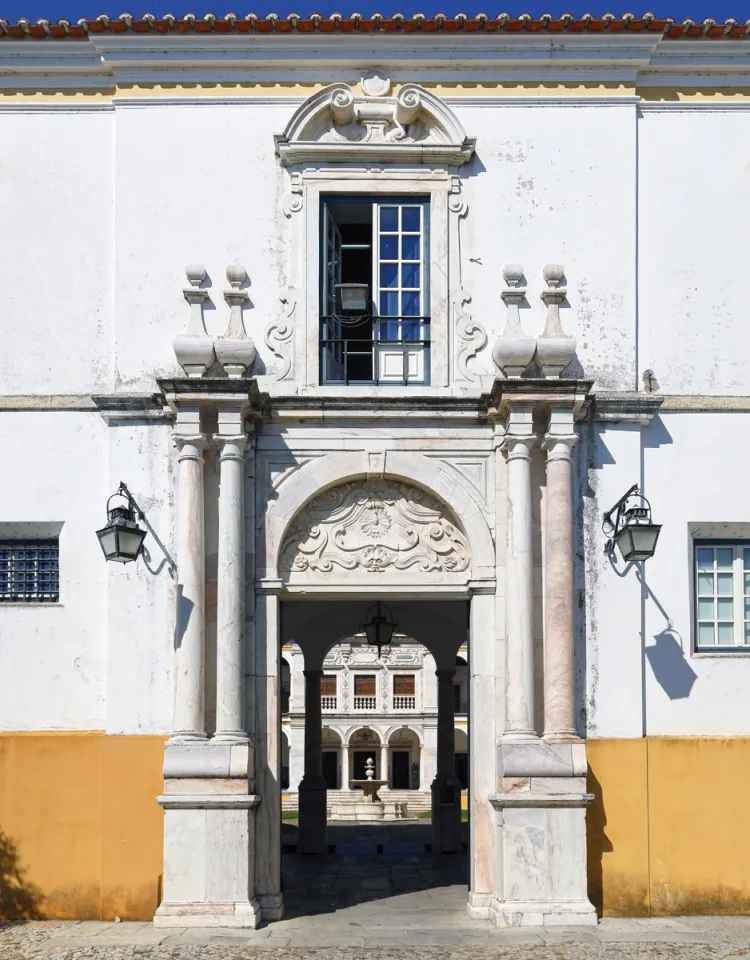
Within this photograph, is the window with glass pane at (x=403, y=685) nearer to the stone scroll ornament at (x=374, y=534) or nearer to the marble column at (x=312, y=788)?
the marble column at (x=312, y=788)

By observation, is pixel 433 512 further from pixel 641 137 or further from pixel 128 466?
pixel 641 137

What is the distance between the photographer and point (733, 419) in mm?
11578

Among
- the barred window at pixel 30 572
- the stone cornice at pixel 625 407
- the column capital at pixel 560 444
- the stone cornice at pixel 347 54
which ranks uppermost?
the stone cornice at pixel 347 54

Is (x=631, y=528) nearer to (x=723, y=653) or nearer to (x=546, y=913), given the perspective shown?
(x=723, y=653)

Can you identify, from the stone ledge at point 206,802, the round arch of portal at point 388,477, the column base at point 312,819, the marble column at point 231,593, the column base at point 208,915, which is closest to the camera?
the column base at point 208,915

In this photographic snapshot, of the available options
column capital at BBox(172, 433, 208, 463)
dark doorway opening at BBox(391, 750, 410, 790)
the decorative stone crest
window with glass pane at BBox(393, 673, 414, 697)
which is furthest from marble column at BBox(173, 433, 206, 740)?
dark doorway opening at BBox(391, 750, 410, 790)

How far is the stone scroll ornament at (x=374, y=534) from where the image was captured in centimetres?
1131

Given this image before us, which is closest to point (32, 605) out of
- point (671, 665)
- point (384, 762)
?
point (671, 665)

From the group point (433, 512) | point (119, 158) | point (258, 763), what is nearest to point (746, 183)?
point (433, 512)

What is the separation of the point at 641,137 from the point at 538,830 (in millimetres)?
6369

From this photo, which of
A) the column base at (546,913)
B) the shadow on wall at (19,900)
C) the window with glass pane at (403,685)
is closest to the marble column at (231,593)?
the shadow on wall at (19,900)

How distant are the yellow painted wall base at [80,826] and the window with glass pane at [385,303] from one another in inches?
150

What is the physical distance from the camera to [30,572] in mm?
11477

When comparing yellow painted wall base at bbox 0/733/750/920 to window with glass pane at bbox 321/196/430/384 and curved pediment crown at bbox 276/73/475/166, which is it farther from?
curved pediment crown at bbox 276/73/475/166
